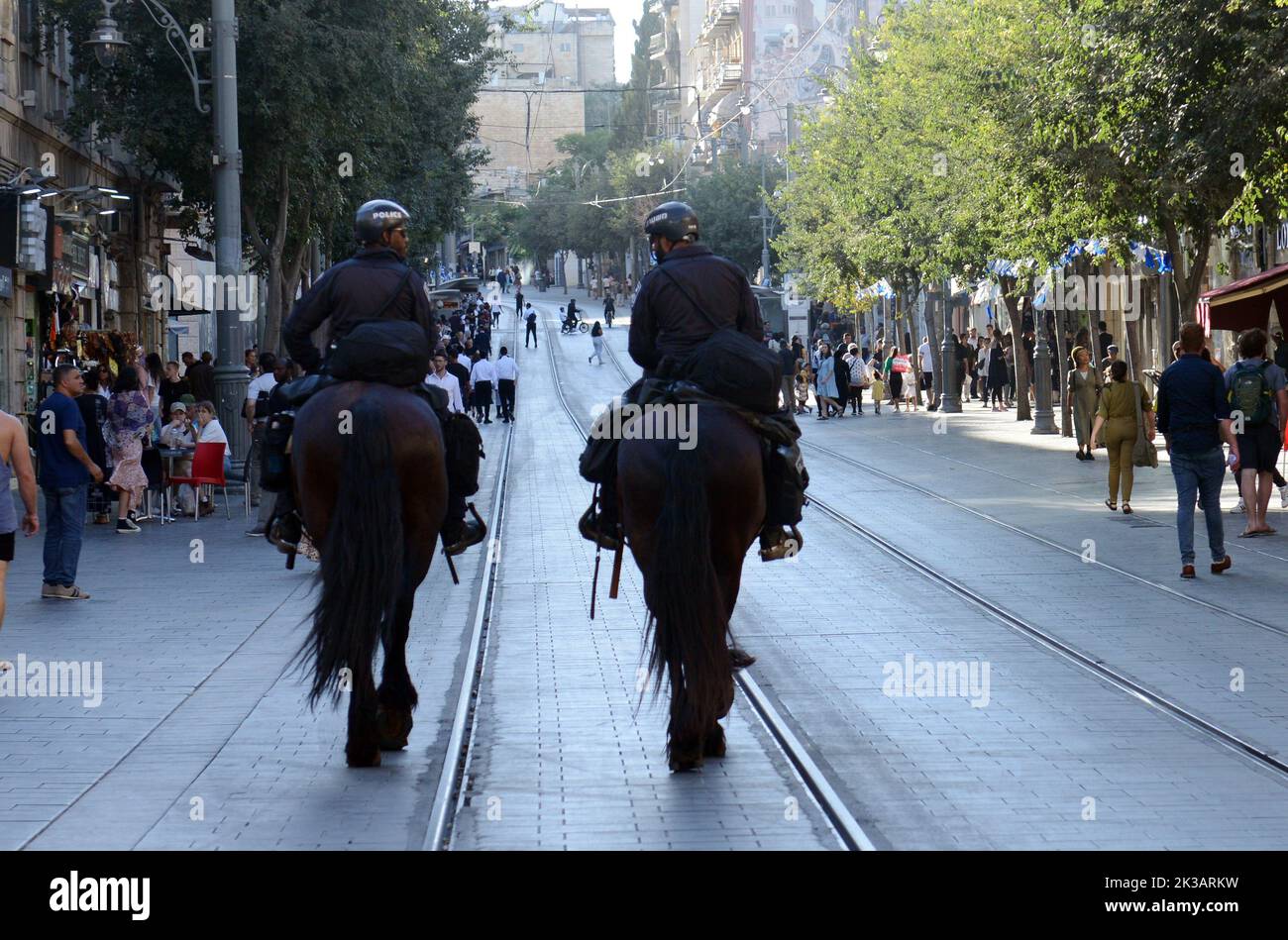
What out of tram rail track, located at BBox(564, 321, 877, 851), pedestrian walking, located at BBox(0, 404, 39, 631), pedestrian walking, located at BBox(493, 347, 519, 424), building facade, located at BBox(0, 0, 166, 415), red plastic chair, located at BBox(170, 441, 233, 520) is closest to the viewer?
tram rail track, located at BBox(564, 321, 877, 851)

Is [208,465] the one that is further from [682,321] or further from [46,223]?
[682,321]

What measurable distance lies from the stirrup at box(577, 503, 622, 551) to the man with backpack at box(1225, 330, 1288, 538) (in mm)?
10069

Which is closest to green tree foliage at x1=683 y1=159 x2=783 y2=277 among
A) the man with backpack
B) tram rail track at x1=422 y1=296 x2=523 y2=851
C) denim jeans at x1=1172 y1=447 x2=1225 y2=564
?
the man with backpack

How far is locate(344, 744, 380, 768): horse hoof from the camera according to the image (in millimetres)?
8461

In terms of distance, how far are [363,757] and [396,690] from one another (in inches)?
15.7

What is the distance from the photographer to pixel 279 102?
28531 mm

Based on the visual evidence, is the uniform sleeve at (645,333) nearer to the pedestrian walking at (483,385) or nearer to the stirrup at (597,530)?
the stirrup at (597,530)

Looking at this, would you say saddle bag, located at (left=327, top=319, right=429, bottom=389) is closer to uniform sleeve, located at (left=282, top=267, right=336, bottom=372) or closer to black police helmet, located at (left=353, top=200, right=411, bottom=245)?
uniform sleeve, located at (left=282, top=267, right=336, bottom=372)

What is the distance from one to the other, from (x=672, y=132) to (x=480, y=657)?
13582 cm

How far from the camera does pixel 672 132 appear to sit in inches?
5709

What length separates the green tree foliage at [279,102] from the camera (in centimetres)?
2811

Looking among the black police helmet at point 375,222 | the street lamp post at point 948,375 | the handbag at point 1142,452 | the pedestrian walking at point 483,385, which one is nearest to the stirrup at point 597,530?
the black police helmet at point 375,222

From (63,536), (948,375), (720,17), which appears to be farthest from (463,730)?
(720,17)

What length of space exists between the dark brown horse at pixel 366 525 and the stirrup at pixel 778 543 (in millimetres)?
1462
